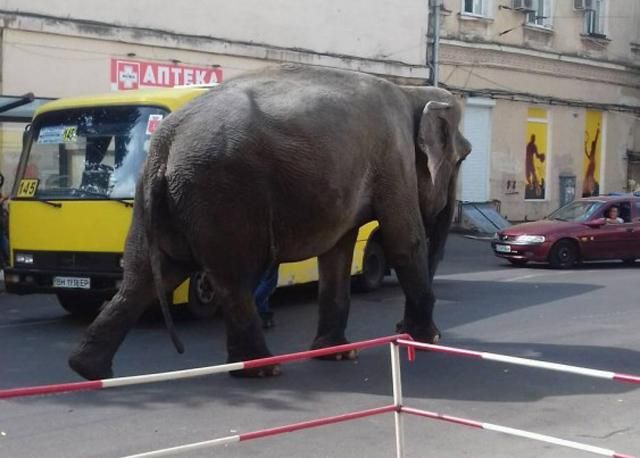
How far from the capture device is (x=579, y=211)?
20.4 m

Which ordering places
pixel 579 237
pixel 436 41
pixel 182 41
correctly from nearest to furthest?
pixel 579 237 < pixel 182 41 < pixel 436 41

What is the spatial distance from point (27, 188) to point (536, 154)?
2175 centimetres

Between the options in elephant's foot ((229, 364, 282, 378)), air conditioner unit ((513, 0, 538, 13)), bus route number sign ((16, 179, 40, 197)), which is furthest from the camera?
air conditioner unit ((513, 0, 538, 13))

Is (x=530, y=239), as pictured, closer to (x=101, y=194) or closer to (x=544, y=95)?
(x=101, y=194)

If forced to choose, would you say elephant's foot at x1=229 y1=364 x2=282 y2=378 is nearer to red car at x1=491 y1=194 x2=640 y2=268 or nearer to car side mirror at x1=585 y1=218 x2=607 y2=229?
red car at x1=491 y1=194 x2=640 y2=268

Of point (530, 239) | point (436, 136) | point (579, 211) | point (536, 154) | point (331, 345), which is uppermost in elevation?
point (536, 154)

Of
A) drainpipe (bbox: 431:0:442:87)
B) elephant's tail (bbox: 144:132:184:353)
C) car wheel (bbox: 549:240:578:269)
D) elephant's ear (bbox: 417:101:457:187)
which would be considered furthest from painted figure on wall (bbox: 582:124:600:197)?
elephant's tail (bbox: 144:132:184:353)

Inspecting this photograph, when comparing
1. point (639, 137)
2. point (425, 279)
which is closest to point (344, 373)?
point (425, 279)

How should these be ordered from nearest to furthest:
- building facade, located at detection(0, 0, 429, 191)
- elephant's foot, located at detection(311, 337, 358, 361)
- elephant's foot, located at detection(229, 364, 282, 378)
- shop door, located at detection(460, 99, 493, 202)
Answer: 1. elephant's foot, located at detection(229, 364, 282, 378)
2. elephant's foot, located at detection(311, 337, 358, 361)
3. building facade, located at detection(0, 0, 429, 191)
4. shop door, located at detection(460, 99, 493, 202)

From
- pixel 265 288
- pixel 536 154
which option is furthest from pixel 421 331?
pixel 536 154

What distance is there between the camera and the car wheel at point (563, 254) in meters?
19.2

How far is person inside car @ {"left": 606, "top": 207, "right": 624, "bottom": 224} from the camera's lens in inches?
784

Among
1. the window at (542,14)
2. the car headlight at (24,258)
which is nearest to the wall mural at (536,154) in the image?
the window at (542,14)

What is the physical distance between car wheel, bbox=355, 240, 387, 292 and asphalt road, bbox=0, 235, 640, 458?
99cm
